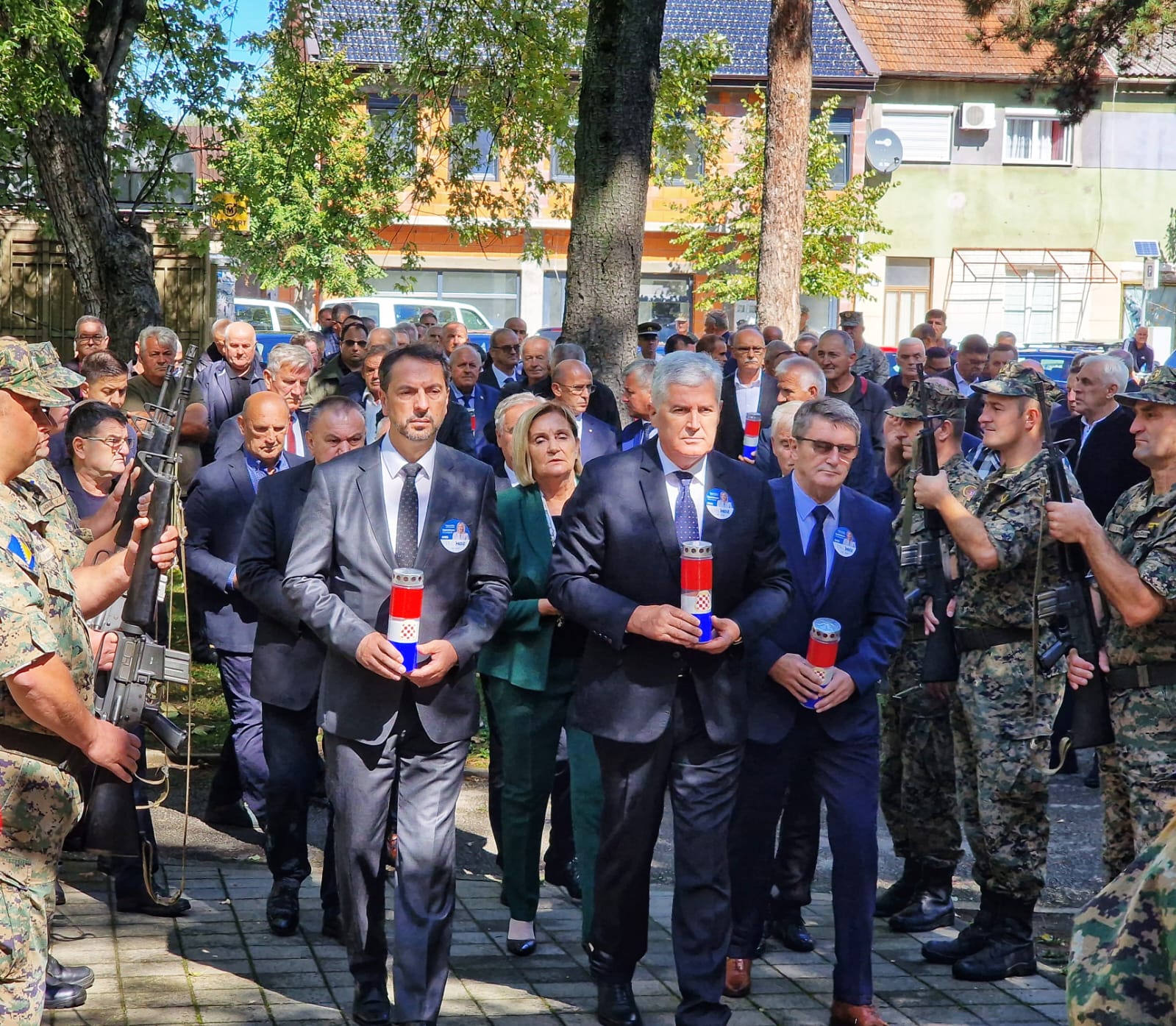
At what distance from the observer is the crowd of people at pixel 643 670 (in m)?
4.76

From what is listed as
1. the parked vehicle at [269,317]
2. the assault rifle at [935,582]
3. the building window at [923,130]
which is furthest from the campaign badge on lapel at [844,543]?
the building window at [923,130]

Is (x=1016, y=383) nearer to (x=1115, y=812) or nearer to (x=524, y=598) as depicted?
(x=1115, y=812)

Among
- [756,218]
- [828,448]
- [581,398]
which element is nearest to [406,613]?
[828,448]

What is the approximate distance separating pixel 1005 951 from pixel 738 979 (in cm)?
109

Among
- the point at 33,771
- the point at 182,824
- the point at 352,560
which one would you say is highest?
the point at 352,560

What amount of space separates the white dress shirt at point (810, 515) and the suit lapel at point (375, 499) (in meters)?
1.53

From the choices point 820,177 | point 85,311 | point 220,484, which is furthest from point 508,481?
point 820,177

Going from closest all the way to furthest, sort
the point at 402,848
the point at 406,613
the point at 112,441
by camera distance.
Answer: the point at 406,613 → the point at 402,848 → the point at 112,441

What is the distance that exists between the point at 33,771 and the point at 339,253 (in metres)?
29.3

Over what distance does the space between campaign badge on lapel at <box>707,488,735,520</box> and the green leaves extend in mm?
24705

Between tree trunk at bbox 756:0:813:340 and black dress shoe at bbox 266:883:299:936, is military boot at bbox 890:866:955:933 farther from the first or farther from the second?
tree trunk at bbox 756:0:813:340

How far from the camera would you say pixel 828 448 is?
5414 mm

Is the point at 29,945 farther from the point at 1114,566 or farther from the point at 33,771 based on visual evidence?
the point at 1114,566

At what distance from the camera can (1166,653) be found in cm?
504
